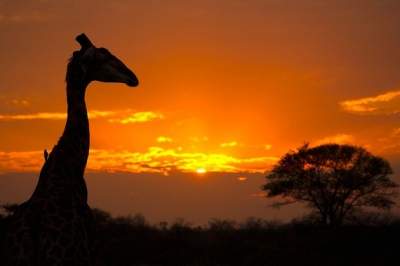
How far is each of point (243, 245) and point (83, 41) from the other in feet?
69.7

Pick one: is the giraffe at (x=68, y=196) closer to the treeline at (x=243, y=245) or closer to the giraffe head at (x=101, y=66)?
the giraffe head at (x=101, y=66)

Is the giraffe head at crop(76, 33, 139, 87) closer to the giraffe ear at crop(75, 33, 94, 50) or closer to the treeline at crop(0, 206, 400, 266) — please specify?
the giraffe ear at crop(75, 33, 94, 50)

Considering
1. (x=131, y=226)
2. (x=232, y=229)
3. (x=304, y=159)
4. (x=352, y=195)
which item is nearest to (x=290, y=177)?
(x=304, y=159)

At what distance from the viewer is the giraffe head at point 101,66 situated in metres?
6.16

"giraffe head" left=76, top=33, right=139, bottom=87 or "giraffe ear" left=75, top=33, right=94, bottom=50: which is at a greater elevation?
"giraffe ear" left=75, top=33, right=94, bottom=50

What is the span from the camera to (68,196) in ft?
18.6

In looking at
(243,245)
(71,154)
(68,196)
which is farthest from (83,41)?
(243,245)

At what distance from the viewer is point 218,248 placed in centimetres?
2656

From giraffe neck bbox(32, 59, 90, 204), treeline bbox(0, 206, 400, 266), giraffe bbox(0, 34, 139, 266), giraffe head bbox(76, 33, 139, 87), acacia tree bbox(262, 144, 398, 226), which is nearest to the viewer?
giraffe bbox(0, 34, 139, 266)

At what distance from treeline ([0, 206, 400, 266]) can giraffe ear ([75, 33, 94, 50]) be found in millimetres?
14836

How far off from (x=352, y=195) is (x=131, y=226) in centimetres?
1593

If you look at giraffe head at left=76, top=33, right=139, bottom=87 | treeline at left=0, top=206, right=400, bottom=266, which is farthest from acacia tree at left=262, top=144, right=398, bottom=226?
giraffe head at left=76, top=33, right=139, bottom=87

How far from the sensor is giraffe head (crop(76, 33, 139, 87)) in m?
6.16

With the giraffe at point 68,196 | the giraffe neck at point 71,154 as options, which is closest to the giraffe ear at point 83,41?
the giraffe at point 68,196
